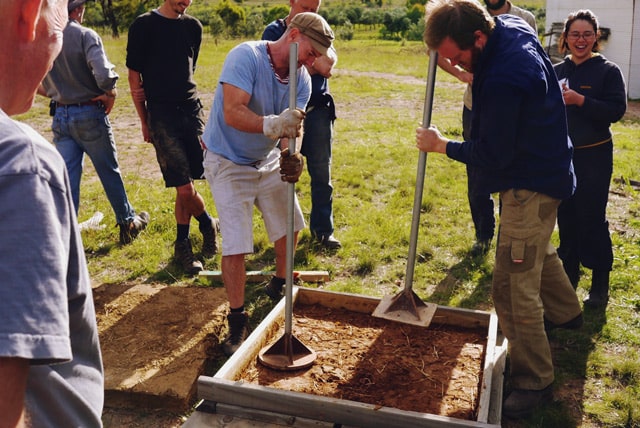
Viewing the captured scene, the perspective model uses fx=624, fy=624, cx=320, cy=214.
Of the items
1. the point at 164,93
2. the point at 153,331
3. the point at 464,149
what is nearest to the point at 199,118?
the point at 164,93

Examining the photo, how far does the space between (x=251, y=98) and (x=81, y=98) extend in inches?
91.9

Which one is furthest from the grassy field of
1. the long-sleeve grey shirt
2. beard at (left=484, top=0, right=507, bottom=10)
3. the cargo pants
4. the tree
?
the tree

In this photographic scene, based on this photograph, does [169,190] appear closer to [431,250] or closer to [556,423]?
[431,250]

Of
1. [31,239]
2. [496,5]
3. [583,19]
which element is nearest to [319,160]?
[496,5]

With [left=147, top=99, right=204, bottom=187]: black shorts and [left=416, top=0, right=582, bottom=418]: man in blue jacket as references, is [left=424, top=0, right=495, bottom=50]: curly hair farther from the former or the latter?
[left=147, top=99, right=204, bottom=187]: black shorts

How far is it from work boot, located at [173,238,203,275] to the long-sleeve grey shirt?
1.55 meters

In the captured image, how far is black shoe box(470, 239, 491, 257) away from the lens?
596 cm

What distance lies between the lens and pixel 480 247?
6.01m

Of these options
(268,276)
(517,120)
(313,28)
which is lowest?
(268,276)

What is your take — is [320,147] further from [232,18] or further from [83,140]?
[232,18]

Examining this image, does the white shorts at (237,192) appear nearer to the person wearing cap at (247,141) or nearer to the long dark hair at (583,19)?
the person wearing cap at (247,141)

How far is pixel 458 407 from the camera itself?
3.43 m

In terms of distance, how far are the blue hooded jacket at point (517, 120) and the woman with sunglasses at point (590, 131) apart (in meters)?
1.35

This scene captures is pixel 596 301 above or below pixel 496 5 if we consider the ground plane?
below
